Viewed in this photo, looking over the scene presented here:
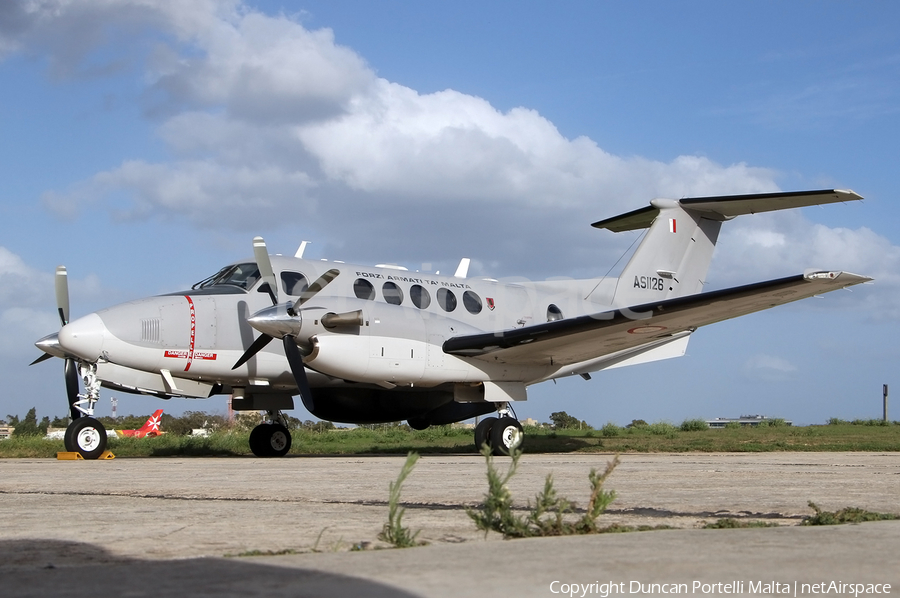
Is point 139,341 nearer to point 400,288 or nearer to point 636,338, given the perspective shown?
point 400,288

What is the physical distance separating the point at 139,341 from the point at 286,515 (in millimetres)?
9056

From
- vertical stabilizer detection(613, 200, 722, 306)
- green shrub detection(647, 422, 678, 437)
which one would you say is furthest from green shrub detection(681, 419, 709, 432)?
vertical stabilizer detection(613, 200, 722, 306)

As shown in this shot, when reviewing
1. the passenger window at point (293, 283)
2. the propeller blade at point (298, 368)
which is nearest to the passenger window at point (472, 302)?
the passenger window at point (293, 283)

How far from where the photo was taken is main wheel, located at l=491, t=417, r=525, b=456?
14.4 metres

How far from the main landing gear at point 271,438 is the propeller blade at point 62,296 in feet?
13.2

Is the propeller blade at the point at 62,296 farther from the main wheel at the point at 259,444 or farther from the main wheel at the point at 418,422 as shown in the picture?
the main wheel at the point at 418,422

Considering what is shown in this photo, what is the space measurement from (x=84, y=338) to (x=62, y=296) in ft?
6.76

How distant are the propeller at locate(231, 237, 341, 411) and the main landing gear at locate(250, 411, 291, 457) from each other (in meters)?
2.31

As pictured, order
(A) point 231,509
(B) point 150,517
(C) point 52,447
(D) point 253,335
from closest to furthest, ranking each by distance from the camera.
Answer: (B) point 150,517
(A) point 231,509
(D) point 253,335
(C) point 52,447

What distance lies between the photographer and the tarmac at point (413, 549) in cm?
298

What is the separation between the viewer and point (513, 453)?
461 cm

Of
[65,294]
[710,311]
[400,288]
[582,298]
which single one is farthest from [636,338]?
[65,294]

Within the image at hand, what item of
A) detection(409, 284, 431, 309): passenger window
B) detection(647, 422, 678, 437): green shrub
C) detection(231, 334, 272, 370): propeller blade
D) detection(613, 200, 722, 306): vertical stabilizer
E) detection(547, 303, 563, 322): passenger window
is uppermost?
detection(613, 200, 722, 306): vertical stabilizer

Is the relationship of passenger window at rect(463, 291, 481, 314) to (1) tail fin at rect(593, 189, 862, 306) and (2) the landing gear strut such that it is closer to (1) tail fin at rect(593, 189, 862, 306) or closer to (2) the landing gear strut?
(1) tail fin at rect(593, 189, 862, 306)
